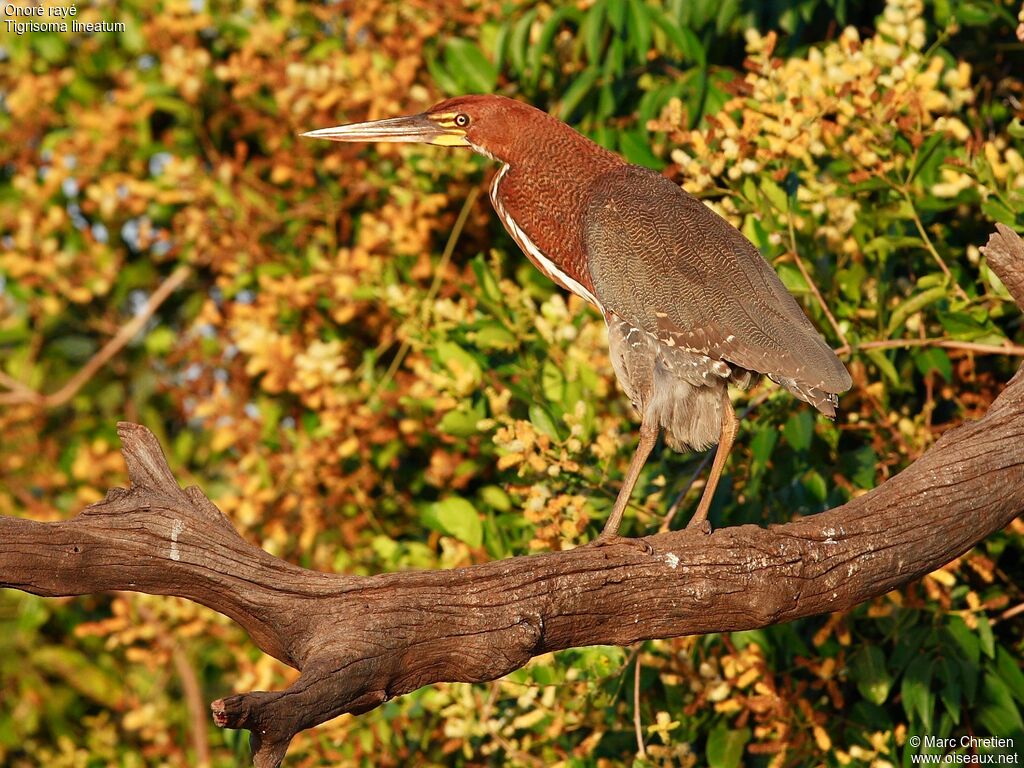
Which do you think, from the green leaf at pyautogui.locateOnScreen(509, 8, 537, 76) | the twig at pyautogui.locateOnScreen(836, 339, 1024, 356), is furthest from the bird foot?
the green leaf at pyautogui.locateOnScreen(509, 8, 537, 76)

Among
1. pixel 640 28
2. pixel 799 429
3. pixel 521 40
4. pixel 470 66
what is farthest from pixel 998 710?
pixel 470 66

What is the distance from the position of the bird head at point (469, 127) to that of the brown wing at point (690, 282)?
0.98 feet

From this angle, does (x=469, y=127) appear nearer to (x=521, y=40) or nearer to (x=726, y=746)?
(x=521, y=40)

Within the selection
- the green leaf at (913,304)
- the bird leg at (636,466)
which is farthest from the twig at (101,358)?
the green leaf at (913,304)

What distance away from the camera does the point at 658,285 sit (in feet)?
9.87

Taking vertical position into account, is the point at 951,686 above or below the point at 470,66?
below

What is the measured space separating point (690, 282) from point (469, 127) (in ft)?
2.53

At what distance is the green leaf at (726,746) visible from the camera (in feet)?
10.4

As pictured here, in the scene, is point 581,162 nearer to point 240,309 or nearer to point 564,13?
point 564,13

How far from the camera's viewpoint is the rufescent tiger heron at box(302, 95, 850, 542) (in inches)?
115

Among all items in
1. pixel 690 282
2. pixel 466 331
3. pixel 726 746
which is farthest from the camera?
pixel 466 331

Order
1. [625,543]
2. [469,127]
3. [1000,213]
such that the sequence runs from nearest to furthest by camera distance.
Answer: [625,543] < [1000,213] < [469,127]

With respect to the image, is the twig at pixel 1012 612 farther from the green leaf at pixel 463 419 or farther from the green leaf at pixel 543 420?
the green leaf at pixel 463 419

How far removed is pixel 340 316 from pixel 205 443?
1477mm
